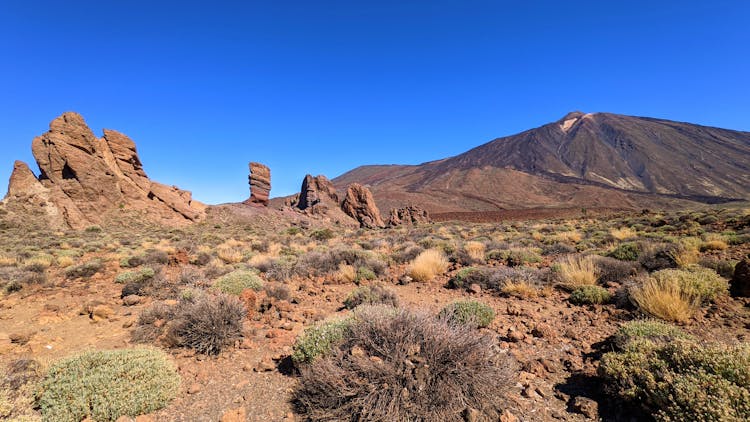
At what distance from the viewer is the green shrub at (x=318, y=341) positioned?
3.35 m

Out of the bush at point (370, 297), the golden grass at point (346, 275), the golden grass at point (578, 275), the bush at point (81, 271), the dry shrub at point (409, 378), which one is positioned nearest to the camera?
the dry shrub at point (409, 378)

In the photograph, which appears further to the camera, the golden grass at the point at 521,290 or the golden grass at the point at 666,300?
the golden grass at the point at 521,290

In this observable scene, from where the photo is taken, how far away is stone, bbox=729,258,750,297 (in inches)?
181

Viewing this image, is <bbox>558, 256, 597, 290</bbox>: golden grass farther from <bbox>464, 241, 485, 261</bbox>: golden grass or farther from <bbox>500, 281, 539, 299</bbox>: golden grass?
<bbox>464, 241, 485, 261</bbox>: golden grass

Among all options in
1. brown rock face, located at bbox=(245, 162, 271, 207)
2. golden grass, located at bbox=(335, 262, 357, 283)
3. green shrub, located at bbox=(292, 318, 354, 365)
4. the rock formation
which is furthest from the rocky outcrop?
green shrub, located at bbox=(292, 318, 354, 365)

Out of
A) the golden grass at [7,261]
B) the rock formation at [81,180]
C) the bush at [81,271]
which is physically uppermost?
A: the rock formation at [81,180]

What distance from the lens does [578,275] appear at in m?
6.11

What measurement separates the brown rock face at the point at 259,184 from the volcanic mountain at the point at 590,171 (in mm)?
31642

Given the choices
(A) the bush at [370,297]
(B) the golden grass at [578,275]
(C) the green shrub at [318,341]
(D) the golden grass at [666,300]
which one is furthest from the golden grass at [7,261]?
(D) the golden grass at [666,300]

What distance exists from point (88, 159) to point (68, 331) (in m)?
26.4

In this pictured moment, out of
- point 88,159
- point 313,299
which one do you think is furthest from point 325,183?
point 313,299

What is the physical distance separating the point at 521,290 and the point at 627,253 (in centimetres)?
406

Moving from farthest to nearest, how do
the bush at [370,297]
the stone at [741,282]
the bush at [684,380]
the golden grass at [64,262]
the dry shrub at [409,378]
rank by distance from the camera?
the golden grass at [64,262], the bush at [370,297], the stone at [741,282], the dry shrub at [409,378], the bush at [684,380]

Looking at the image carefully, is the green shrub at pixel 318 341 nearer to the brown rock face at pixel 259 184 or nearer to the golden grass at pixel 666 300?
the golden grass at pixel 666 300
